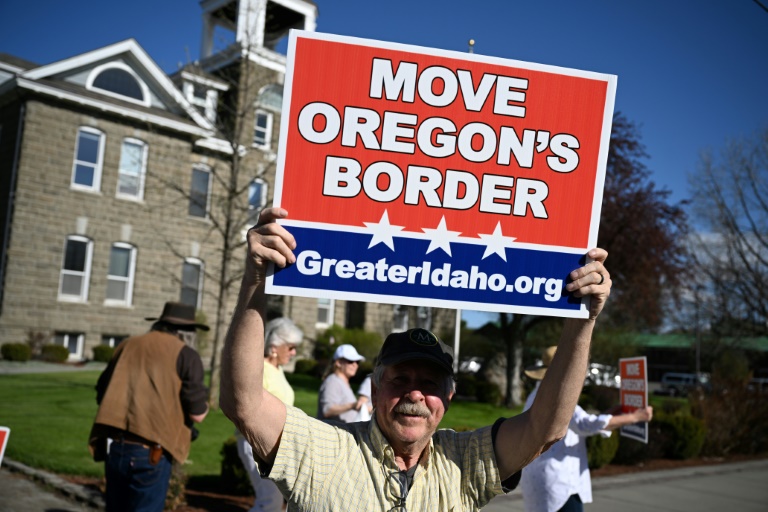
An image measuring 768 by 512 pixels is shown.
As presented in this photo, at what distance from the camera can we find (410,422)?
2.54m

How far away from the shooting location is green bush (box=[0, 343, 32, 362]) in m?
22.4

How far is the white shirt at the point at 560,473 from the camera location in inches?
197

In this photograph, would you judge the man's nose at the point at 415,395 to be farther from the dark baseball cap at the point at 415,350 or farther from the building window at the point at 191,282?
the building window at the point at 191,282

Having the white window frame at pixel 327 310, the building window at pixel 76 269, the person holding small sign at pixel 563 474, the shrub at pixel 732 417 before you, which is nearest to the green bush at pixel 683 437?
the shrub at pixel 732 417

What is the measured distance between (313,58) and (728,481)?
12.6m

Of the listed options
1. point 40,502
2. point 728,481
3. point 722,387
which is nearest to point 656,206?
point 722,387

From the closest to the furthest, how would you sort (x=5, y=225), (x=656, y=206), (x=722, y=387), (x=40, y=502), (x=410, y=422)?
1. (x=410, y=422)
2. (x=40, y=502)
3. (x=722, y=387)
4. (x=656, y=206)
5. (x=5, y=225)

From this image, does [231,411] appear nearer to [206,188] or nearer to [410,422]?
[410,422]

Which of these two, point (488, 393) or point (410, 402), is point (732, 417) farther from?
point (410, 402)

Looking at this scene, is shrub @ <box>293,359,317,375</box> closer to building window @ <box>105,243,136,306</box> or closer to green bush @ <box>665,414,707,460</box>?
building window @ <box>105,243,136,306</box>

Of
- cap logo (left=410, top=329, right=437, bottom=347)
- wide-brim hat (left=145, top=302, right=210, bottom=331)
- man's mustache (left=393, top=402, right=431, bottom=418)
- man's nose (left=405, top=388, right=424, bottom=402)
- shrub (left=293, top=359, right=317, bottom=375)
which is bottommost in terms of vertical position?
shrub (left=293, top=359, right=317, bottom=375)

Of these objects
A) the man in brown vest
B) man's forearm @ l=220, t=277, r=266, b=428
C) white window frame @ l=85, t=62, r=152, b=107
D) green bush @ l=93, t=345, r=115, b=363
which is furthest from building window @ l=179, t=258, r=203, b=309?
man's forearm @ l=220, t=277, r=266, b=428

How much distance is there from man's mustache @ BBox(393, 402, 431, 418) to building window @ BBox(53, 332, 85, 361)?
82.6 ft

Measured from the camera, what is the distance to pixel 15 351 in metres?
22.4
